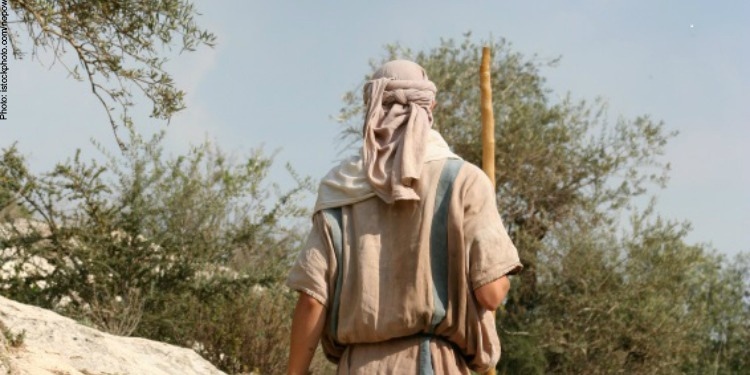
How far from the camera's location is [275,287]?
46.0 ft

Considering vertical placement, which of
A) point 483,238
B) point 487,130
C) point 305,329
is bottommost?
point 305,329

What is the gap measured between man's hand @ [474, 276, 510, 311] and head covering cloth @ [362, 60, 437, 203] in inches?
14.0

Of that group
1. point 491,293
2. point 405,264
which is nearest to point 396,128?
point 405,264

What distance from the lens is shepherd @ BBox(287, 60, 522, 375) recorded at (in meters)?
4.18

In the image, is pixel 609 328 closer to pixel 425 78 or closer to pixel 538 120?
pixel 538 120

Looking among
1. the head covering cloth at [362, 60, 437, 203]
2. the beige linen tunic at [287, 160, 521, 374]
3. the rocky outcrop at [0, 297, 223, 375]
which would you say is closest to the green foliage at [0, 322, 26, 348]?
the rocky outcrop at [0, 297, 223, 375]

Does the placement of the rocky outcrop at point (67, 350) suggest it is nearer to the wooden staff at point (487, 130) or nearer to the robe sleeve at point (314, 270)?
the wooden staff at point (487, 130)

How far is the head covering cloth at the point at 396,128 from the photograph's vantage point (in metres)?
4.19

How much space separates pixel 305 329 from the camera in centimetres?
430

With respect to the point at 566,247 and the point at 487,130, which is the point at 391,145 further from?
the point at 566,247

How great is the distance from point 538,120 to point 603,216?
1.90 m

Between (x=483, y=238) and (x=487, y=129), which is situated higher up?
(x=487, y=129)

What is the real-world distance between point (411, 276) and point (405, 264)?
0.14ft

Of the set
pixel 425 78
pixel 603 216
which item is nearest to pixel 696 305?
pixel 603 216
